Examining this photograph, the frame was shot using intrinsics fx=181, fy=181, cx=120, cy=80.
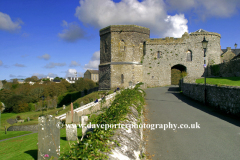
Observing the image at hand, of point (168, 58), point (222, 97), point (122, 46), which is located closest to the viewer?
point (222, 97)

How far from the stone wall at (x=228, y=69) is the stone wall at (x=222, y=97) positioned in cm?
1194

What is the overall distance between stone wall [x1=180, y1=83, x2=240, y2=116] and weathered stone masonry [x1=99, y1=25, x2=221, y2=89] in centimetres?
1732

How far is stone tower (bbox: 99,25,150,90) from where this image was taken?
30873 millimetres

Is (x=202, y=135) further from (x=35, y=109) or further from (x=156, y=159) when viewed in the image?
(x=35, y=109)

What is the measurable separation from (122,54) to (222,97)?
22128 millimetres

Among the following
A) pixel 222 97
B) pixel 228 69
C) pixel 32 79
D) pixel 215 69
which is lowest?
pixel 222 97

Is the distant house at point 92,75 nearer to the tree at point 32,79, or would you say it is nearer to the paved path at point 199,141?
the tree at point 32,79

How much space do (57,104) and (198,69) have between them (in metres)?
43.6

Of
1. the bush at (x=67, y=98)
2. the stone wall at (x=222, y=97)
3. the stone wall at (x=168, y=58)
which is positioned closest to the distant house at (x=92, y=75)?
the bush at (x=67, y=98)

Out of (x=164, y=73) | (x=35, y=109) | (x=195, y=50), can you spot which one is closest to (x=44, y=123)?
(x=164, y=73)

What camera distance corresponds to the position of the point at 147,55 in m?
32.3

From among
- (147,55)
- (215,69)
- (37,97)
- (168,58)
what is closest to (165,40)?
(168,58)

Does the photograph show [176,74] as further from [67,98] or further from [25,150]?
[67,98]

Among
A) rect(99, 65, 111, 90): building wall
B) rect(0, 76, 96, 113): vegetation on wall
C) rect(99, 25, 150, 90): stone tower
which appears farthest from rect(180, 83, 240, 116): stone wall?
rect(0, 76, 96, 113): vegetation on wall
